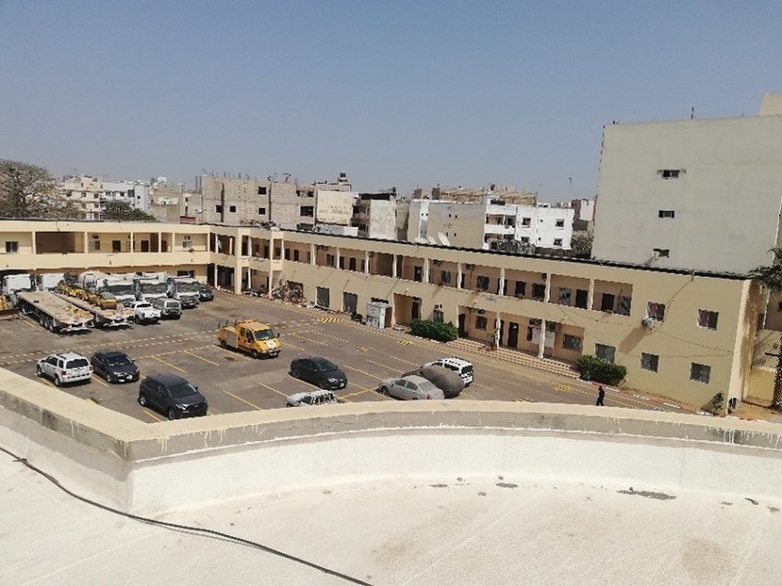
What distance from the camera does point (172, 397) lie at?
867 inches

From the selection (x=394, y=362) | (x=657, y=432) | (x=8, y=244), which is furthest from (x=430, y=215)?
(x=657, y=432)

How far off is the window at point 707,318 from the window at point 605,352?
516 cm

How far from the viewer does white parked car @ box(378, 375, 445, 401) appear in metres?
25.8

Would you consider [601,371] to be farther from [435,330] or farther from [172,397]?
[172,397]

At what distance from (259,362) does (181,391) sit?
10.00 metres

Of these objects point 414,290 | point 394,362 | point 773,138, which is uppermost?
point 773,138

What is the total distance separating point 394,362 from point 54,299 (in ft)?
81.2

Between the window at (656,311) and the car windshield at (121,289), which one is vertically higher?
the window at (656,311)

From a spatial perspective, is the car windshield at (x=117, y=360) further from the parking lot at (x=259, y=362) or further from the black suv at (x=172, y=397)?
the black suv at (x=172, y=397)

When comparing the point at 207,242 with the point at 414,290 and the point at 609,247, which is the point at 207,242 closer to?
the point at 414,290

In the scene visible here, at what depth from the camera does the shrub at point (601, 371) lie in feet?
109

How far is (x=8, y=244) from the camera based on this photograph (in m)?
46.8

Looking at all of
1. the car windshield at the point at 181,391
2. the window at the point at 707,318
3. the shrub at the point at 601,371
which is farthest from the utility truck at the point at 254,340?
the window at the point at 707,318

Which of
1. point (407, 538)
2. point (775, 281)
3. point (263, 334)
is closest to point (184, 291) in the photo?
point (263, 334)
